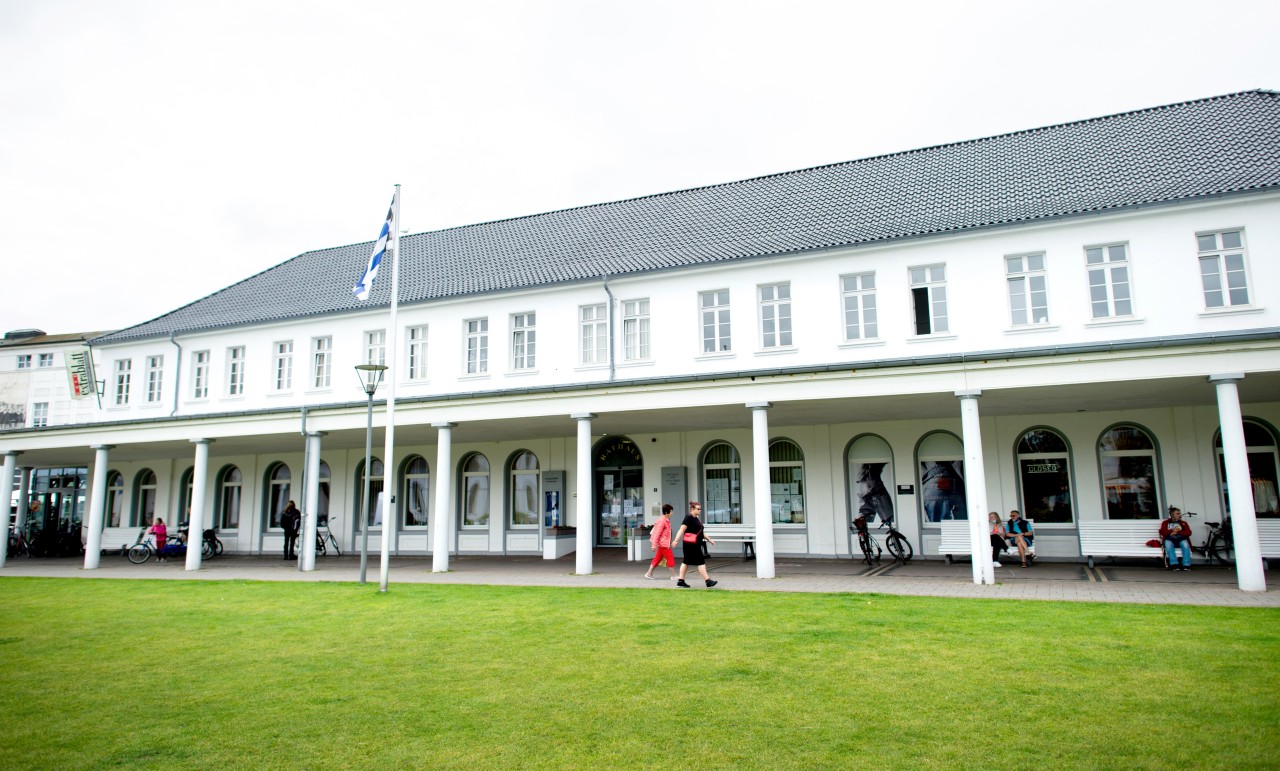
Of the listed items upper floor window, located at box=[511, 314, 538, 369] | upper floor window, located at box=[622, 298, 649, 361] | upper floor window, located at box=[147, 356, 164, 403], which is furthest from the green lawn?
upper floor window, located at box=[147, 356, 164, 403]

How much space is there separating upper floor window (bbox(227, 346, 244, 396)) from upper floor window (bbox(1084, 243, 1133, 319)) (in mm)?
23107

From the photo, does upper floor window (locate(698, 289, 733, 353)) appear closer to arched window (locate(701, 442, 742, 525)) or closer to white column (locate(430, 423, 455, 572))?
arched window (locate(701, 442, 742, 525))

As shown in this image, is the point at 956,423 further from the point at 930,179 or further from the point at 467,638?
the point at 467,638

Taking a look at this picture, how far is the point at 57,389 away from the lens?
4284 centimetres

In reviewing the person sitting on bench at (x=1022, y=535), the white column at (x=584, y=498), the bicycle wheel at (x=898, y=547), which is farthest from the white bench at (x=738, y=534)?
the person sitting on bench at (x=1022, y=535)

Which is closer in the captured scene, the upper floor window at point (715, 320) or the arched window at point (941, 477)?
the arched window at point (941, 477)

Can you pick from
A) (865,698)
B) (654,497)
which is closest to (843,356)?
(654,497)

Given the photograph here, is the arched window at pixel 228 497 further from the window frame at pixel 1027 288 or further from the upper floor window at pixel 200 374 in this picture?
the window frame at pixel 1027 288

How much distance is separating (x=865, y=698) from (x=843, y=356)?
12.6 meters

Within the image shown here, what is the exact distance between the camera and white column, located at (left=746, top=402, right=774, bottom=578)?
15.2m

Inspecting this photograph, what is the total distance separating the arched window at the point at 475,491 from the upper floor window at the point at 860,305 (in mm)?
11228

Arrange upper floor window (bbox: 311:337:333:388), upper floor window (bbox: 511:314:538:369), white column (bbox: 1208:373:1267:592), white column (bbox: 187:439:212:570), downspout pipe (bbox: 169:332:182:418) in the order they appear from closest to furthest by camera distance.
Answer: white column (bbox: 1208:373:1267:592) < white column (bbox: 187:439:212:570) < upper floor window (bbox: 511:314:538:369) < upper floor window (bbox: 311:337:333:388) < downspout pipe (bbox: 169:332:182:418)

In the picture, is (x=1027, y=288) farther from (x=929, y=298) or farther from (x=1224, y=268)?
(x=1224, y=268)

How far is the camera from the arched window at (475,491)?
24.1 metres
